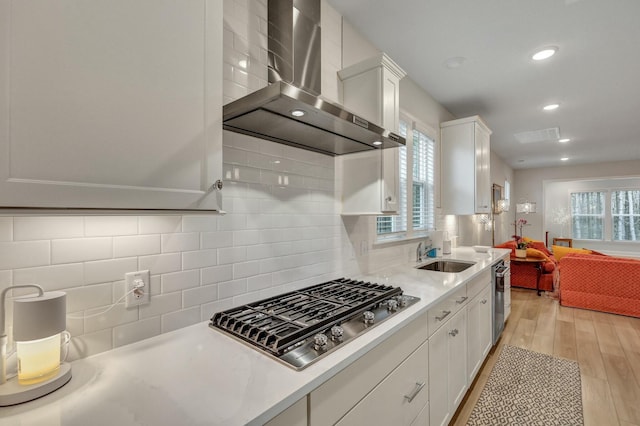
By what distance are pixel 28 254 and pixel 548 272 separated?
670 centimetres

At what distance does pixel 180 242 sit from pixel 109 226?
0.27 meters

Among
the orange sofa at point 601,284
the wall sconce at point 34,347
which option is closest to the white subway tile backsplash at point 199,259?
the wall sconce at point 34,347

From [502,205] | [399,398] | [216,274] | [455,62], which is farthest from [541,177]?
[216,274]

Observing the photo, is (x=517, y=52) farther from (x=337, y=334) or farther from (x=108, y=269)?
(x=108, y=269)

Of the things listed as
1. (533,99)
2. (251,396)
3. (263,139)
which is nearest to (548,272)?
(533,99)

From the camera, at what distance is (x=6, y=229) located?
0.88 m

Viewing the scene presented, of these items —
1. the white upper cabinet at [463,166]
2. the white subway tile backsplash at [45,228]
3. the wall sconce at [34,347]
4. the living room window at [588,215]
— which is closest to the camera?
the wall sconce at [34,347]

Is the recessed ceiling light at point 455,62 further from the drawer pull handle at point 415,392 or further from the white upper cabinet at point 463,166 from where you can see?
the drawer pull handle at point 415,392

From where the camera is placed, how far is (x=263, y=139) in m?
1.61

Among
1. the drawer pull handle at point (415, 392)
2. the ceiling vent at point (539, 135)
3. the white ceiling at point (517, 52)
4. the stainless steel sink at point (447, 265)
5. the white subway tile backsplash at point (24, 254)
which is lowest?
the drawer pull handle at point (415, 392)

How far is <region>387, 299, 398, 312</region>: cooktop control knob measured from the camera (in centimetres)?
144

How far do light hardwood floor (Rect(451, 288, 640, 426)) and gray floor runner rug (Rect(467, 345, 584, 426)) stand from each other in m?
0.06

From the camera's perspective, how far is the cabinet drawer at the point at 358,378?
0.94 m

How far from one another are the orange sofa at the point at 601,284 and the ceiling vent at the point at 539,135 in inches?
81.6
